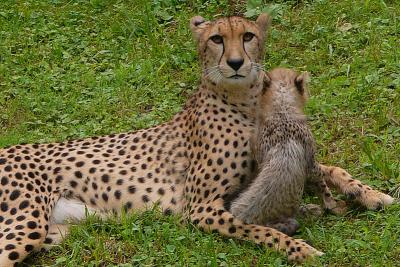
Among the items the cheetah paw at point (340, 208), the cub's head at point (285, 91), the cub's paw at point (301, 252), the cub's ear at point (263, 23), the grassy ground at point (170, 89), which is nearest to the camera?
the cub's paw at point (301, 252)

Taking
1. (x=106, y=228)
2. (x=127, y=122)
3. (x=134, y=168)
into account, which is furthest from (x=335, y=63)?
(x=106, y=228)

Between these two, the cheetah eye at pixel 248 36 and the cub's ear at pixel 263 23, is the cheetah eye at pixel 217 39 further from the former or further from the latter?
the cub's ear at pixel 263 23

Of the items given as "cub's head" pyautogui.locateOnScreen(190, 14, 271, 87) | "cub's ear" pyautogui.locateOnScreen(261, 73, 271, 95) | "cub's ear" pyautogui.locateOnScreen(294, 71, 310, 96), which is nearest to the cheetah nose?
"cub's head" pyautogui.locateOnScreen(190, 14, 271, 87)

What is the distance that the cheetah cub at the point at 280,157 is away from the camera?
560 centimetres

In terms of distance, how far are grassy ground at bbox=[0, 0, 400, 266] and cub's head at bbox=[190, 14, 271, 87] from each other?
94cm

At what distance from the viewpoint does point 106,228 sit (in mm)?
5945

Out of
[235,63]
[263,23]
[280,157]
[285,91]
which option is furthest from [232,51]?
[280,157]

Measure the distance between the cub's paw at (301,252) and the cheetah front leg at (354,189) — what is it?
2.15 ft

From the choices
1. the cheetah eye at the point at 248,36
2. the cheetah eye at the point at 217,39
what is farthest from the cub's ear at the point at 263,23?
the cheetah eye at the point at 217,39

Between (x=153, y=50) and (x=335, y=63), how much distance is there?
62.9 inches

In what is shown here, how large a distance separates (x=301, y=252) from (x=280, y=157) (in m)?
0.58

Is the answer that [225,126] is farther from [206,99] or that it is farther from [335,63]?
[335,63]

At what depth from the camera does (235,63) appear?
5949 millimetres

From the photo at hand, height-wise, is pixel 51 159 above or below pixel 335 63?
below
